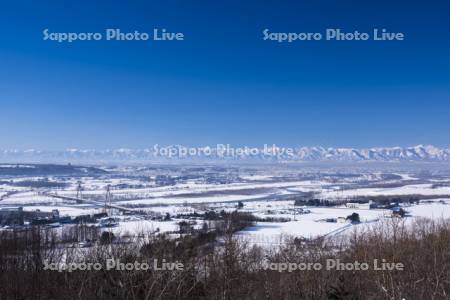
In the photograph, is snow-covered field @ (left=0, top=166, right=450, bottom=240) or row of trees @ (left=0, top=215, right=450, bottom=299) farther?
snow-covered field @ (left=0, top=166, right=450, bottom=240)

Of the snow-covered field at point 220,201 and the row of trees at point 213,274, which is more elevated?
the row of trees at point 213,274

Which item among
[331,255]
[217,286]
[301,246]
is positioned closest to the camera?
[217,286]

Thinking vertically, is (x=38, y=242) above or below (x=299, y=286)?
above

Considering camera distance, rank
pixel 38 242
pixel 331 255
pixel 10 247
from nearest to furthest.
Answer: pixel 10 247, pixel 38 242, pixel 331 255

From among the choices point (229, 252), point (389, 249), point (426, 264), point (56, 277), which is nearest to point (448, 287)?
point (426, 264)

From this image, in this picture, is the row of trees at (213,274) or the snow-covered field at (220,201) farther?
the snow-covered field at (220,201)

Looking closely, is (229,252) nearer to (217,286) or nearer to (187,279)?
(217,286)

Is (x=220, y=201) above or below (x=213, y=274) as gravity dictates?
below

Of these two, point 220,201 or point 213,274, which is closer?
point 213,274

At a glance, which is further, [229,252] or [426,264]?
[426,264]

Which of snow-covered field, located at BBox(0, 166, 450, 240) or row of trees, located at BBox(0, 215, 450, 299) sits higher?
row of trees, located at BBox(0, 215, 450, 299)
